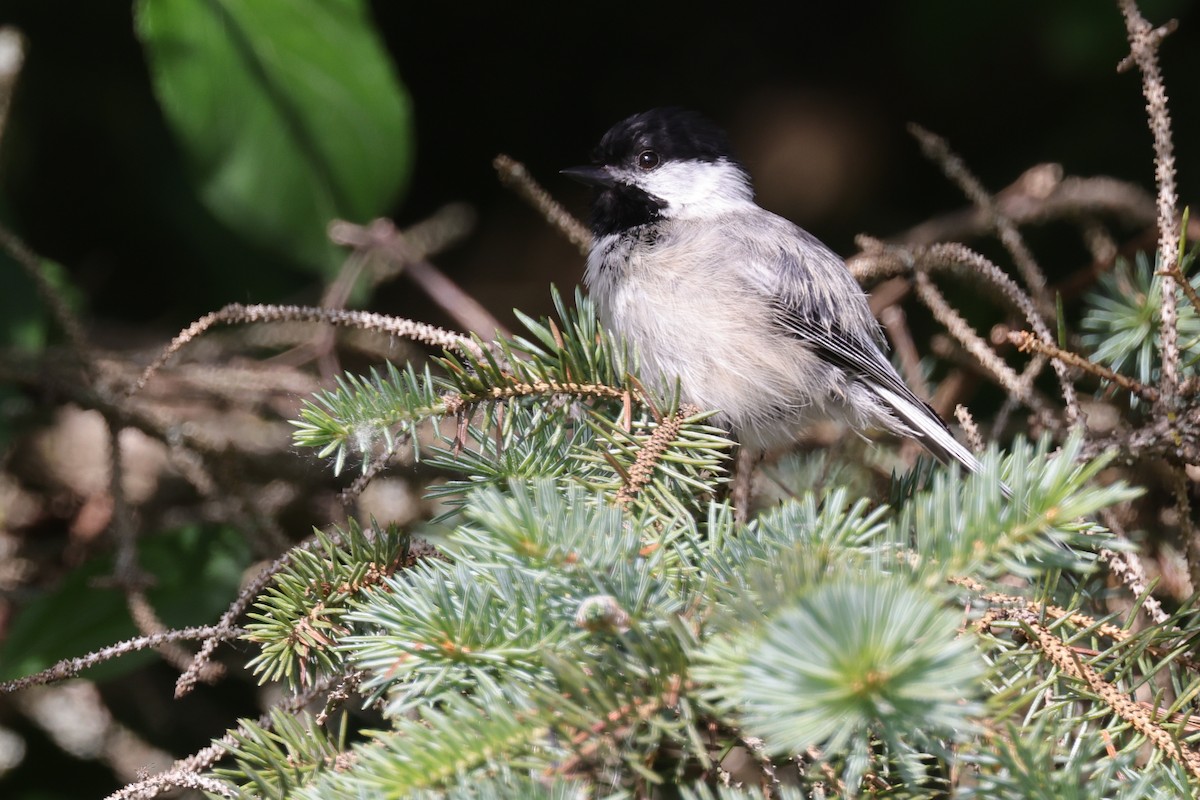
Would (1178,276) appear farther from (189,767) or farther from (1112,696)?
(189,767)

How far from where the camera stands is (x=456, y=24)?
8.05 ft

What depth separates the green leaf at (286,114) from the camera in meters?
1.47

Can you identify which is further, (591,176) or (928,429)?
(591,176)

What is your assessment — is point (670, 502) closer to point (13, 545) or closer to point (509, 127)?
point (13, 545)

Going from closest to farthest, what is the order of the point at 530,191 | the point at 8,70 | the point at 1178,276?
the point at 1178,276 < the point at 530,191 < the point at 8,70

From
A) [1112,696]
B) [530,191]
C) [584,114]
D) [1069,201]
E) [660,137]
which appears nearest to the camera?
[1112,696]

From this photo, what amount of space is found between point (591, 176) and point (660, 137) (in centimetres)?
13

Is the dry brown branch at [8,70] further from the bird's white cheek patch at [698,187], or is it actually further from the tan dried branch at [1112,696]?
the tan dried branch at [1112,696]

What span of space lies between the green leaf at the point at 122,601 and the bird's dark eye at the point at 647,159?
81 cm

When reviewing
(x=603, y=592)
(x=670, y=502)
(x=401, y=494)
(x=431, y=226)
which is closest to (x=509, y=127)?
(x=431, y=226)

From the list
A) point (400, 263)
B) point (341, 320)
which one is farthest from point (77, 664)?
point (400, 263)

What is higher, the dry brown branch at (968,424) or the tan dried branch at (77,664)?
the dry brown branch at (968,424)

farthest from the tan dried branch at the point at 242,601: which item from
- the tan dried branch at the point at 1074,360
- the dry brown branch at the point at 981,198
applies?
the dry brown branch at the point at 981,198

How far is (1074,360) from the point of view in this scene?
863mm
